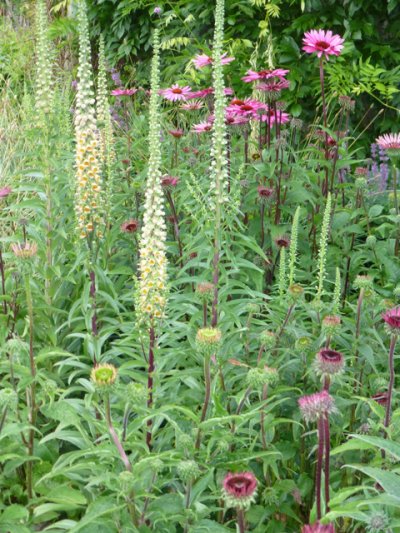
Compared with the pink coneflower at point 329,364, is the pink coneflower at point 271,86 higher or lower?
higher

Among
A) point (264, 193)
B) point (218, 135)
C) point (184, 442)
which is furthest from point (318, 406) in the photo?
point (264, 193)

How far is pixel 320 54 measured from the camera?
4.08 metres

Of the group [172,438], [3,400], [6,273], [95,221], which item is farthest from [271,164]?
[3,400]

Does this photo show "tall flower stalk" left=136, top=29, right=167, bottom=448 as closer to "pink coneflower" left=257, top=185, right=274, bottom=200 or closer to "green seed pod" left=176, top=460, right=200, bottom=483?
"green seed pod" left=176, top=460, right=200, bottom=483

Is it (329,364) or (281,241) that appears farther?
(281,241)

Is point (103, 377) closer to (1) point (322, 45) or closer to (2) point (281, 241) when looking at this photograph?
(2) point (281, 241)

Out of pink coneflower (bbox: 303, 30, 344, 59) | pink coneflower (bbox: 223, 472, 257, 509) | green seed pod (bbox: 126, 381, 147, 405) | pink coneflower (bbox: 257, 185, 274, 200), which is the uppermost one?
pink coneflower (bbox: 303, 30, 344, 59)

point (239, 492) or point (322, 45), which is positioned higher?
point (322, 45)

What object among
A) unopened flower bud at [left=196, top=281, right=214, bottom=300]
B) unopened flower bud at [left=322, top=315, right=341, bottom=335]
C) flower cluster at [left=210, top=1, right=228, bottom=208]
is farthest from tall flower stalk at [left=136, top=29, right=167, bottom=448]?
unopened flower bud at [left=322, top=315, right=341, bottom=335]

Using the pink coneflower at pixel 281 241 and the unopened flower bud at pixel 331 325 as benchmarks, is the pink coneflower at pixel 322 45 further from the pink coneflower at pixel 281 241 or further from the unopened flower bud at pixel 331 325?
the unopened flower bud at pixel 331 325

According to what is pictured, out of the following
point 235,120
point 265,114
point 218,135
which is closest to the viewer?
point 218,135

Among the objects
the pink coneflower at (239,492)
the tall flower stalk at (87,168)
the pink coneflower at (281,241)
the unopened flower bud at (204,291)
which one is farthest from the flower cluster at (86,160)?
the pink coneflower at (239,492)

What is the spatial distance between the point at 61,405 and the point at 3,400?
0.94ft

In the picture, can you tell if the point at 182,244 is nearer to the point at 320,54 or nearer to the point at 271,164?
the point at 271,164
